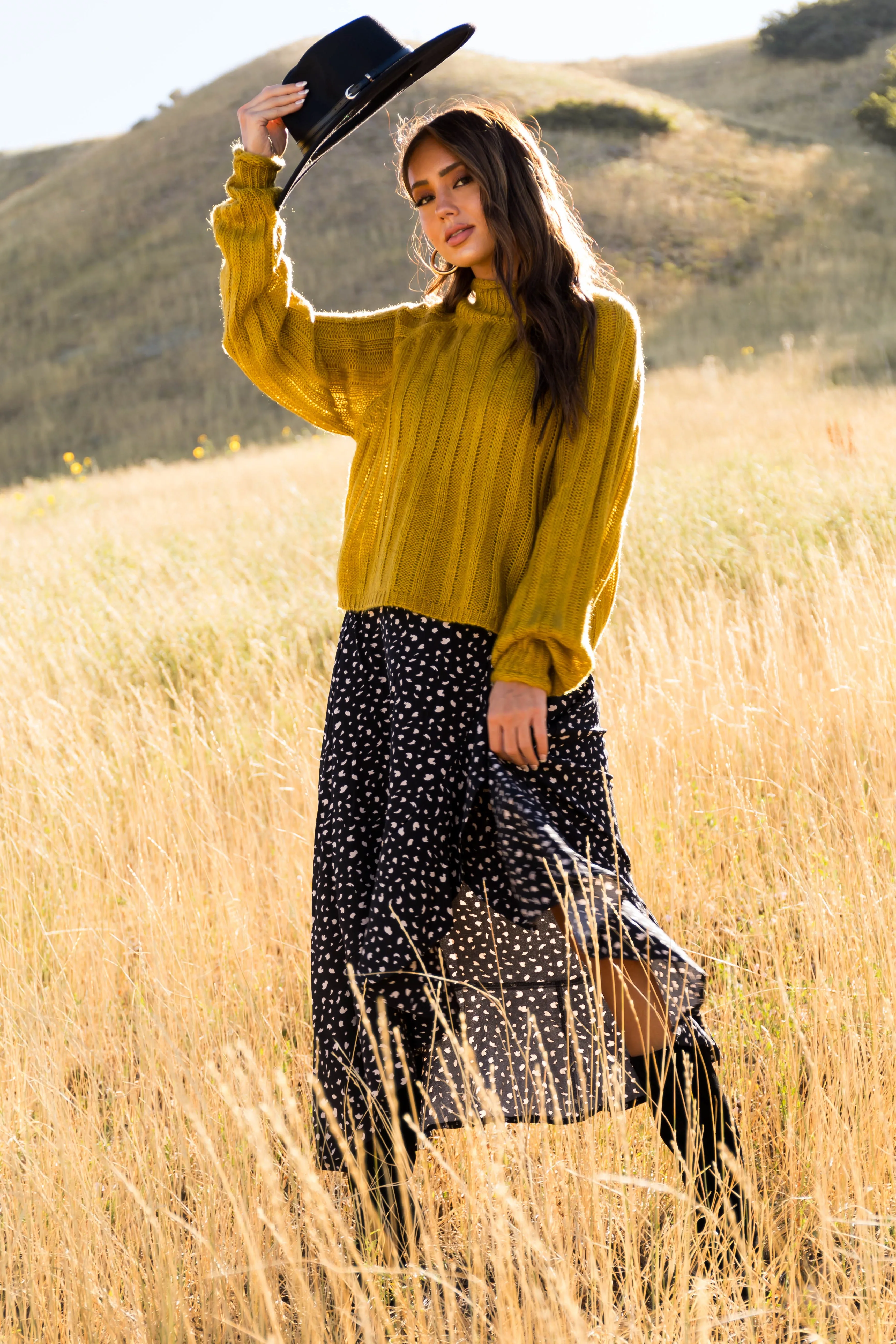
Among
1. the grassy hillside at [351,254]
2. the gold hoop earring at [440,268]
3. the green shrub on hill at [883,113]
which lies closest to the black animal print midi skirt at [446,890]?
the gold hoop earring at [440,268]

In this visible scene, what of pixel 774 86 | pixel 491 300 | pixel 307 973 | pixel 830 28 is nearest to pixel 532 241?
pixel 491 300

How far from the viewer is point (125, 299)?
28781 mm

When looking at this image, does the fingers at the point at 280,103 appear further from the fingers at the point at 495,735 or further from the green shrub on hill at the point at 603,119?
the green shrub on hill at the point at 603,119

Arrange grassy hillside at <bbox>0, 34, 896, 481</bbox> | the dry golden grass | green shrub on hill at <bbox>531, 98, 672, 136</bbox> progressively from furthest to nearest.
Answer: green shrub on hill at <bbox>531, 98, 672, 136</bbox>, grassy hillside at <bbox>0, 34, 896, 481</bbox>, the dry golden grass

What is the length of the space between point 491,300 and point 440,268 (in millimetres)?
206

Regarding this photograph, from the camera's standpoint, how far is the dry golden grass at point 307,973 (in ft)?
5.21

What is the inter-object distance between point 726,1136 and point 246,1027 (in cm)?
119

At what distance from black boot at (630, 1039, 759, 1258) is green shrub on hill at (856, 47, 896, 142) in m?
35.9

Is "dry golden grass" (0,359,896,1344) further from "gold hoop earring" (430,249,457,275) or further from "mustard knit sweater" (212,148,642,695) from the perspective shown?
"gold hoop earring" (430,249,457,275)

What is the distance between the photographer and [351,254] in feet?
92.9

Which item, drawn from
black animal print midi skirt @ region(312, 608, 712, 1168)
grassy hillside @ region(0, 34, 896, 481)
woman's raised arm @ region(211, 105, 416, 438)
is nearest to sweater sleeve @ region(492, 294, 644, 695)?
black animal print midi skirt @ region(312, 608, 712, 1168)

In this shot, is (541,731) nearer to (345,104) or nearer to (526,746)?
(526,746)

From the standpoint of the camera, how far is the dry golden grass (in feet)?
5.21

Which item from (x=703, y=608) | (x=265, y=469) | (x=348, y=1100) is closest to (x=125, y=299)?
(x=265, y=469)
